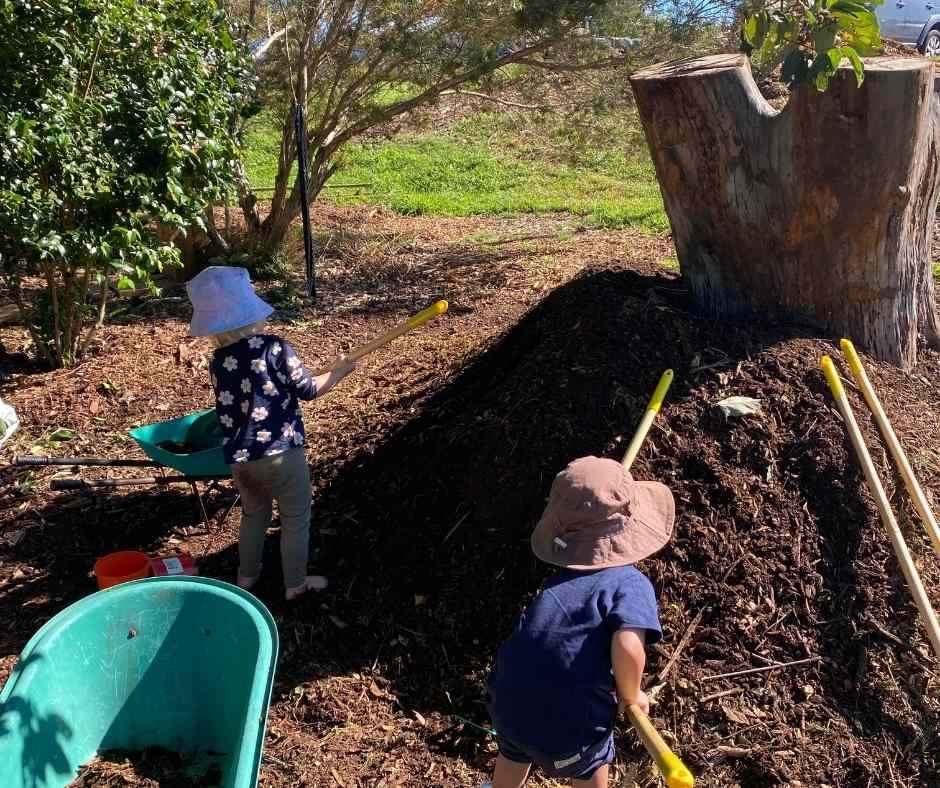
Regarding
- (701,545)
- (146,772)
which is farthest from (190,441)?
(701,545)

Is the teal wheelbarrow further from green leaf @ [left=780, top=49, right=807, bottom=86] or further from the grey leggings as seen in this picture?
green leaf @ [left=780, top=49, right=807, bottom=86]

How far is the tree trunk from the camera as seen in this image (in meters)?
3.74

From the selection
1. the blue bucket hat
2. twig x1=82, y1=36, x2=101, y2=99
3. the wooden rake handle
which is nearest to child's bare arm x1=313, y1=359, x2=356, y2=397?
the blue bucket hat

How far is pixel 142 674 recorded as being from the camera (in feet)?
9.97

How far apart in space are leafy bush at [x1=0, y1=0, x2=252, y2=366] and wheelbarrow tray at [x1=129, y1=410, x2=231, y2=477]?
4.45 feet

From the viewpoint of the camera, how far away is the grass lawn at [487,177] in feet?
35.8

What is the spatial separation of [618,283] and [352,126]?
5.00m

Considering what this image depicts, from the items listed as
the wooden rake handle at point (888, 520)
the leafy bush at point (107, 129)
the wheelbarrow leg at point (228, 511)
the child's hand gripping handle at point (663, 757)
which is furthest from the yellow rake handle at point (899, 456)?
the leafy bush at point (107, 129)

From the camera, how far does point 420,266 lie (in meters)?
8.71

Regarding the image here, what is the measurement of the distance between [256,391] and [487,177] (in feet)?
32.9

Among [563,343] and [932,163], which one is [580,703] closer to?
[563,343]

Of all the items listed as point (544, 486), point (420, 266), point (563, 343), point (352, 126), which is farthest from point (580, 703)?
point (352, 126)

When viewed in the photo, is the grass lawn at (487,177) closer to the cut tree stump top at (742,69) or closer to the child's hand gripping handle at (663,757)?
the cut tree stump top at (742,69)

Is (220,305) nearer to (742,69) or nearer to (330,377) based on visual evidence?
(330,377)
